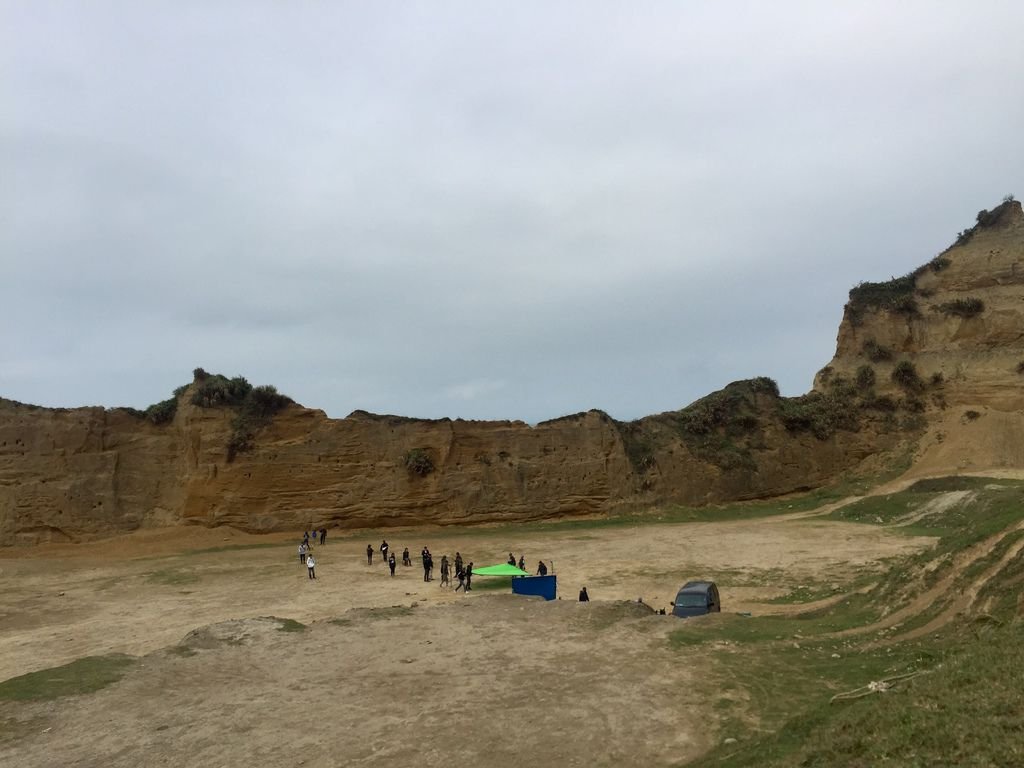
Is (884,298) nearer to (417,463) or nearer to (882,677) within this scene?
(417,463)

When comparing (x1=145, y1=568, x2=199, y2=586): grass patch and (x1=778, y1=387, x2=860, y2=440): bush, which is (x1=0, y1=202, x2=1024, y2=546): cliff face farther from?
(x1=145, y1=568, x2=199, y2=586): grass patch

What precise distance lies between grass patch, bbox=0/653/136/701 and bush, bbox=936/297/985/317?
55486 mm

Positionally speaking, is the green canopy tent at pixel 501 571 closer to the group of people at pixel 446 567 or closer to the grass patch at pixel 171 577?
the group of people at pixel 446 567

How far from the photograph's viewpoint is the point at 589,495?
42094 mm

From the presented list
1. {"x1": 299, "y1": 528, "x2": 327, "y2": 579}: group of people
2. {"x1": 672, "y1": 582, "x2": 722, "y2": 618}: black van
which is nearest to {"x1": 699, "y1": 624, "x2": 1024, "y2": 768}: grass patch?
{"x1": 672, "y1": 582, "x2": 722, "y2": 618}: black van

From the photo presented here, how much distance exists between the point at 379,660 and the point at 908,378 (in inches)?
1878

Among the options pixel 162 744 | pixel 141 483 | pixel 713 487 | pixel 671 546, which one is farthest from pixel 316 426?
pixel 162 744

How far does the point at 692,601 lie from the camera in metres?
16.4

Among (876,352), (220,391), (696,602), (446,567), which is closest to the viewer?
(696,602)

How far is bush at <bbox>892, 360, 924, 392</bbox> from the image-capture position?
49.1 meters

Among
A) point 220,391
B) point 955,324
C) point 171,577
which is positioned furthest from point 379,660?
point 955,324

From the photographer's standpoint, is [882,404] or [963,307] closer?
[882,404]

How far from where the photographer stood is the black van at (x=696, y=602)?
16.2 metres

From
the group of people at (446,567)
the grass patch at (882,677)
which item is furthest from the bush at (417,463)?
the grass patch at (882,677)
